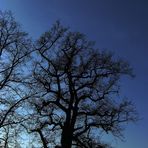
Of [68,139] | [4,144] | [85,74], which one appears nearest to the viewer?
[4,144]

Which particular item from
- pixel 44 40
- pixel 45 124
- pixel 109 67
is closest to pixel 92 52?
pixel 109 67

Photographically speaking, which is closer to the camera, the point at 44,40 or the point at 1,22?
the point at 1,22

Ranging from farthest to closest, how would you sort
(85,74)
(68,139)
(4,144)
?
1. (85,74)
2. (68,139)
3. (4,144)

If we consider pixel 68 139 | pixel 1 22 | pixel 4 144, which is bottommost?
pixel 4 144

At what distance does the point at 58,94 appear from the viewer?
38812mm

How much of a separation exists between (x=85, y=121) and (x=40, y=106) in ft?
14.1

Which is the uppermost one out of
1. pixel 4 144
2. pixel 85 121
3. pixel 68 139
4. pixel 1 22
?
pixel 1 22

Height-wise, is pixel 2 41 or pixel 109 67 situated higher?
pixel 109 67

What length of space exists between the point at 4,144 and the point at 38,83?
7.73 metres

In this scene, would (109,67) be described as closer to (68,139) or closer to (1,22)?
(68,139)

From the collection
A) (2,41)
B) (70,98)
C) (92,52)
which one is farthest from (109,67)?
(2,41)

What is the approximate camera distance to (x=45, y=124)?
3894cm

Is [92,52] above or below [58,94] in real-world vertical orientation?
above

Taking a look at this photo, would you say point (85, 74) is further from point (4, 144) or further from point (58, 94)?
point (4, 144)
